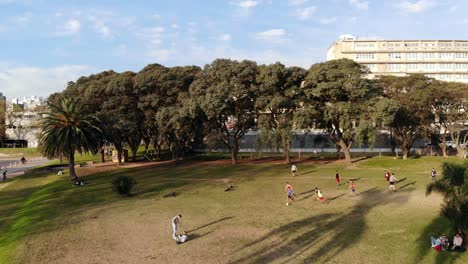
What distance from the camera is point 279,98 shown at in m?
53.8

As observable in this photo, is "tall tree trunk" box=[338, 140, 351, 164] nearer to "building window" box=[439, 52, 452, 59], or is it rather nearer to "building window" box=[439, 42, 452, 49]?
"building window" box=[439, 52, 452, 59]

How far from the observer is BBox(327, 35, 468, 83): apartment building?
11325 cm

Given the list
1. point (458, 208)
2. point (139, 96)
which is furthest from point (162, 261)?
point (139, 96)

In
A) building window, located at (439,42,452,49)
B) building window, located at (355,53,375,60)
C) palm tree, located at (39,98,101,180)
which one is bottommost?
palm tree, located at (39,98,101,180)

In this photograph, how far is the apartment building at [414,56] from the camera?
372 feet

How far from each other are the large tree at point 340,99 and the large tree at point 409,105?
494 cm

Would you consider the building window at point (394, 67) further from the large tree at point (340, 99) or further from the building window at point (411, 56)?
the large tree at point (340, 99)

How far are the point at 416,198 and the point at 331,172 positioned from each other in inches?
676

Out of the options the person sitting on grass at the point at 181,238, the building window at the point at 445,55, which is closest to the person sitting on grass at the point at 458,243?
the person sitting on grass at the point at 181,238

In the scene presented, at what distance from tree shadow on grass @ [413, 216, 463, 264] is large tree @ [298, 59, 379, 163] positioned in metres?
27.1

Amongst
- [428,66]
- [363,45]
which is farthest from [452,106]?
[428,66]

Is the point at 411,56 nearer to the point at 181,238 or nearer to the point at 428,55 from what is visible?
the point at 428,55

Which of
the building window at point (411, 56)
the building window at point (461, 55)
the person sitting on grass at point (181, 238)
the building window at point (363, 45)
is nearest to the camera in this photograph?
the person sitting on grass at point (181, 238)

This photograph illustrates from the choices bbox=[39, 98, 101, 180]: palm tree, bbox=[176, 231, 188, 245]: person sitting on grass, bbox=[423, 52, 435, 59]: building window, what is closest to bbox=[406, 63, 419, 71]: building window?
bbox=[423, 52, 435, 59]: building window
